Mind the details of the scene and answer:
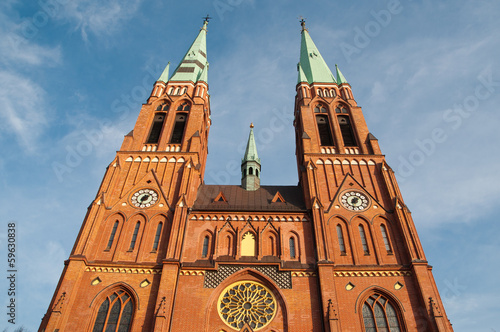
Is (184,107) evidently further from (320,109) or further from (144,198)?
(320,109)

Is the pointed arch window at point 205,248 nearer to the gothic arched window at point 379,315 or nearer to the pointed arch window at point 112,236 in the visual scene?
the pointed arch window at point 112,236

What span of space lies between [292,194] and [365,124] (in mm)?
9249

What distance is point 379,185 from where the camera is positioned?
27.8 meters

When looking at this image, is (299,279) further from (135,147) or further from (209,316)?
(135,147)

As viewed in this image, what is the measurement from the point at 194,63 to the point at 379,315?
102 feet

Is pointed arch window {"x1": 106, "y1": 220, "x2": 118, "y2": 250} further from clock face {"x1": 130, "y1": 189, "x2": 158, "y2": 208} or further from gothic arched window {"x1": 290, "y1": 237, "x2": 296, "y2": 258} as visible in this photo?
gothic arched window {"x1": 290, "y1": 237, "x2": 296, "y2": 258}

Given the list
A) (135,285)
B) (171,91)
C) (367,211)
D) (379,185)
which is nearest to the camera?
(135,285)

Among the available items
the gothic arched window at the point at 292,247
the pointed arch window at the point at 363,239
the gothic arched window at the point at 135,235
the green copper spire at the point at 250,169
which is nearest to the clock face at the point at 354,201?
the pointed arch window at the point at 363,239

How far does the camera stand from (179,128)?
3306 cm

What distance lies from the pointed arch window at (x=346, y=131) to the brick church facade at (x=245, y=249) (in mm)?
135

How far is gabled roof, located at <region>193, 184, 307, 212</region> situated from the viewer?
2644 centimetres

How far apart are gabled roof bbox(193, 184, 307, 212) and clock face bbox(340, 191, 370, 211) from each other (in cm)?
286

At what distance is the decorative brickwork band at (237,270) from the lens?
22062 mm

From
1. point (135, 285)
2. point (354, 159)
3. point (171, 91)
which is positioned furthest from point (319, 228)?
point (171, 91)
